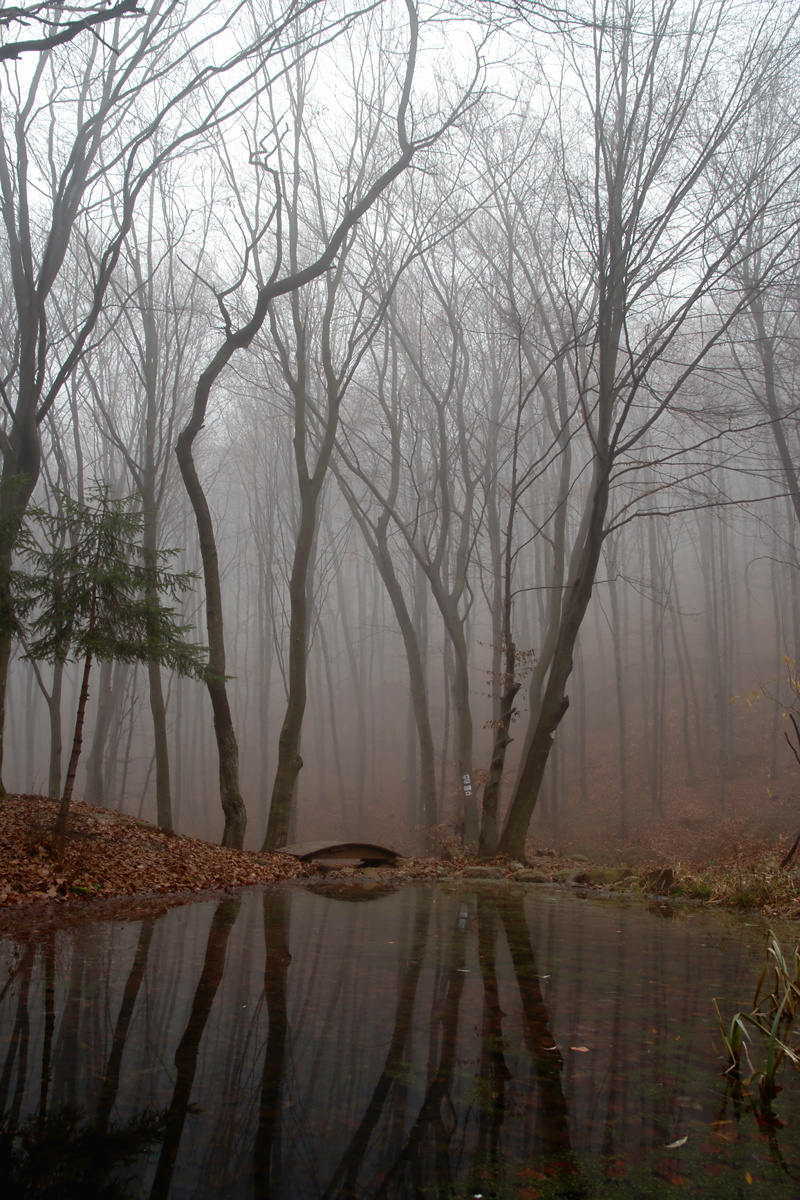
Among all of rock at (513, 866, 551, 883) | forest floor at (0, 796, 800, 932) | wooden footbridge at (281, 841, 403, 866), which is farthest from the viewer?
wooden footbridge at (281, 841, 403, 866)

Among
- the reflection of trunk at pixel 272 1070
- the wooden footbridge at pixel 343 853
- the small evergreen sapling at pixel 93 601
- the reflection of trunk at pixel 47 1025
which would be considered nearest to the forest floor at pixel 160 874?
the wooden footbridge at pixel 343 853

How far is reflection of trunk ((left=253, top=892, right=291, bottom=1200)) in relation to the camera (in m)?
1.53

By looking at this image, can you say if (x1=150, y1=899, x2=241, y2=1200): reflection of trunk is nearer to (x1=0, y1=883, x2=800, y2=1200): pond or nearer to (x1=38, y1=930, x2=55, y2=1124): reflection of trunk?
(x1=0, y1=883, x2=800, y2=1200): pond

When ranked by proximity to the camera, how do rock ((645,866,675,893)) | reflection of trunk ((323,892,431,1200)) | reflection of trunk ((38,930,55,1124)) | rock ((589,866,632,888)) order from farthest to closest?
1. rock ((589,866,632,888))
2. rock ((645,866,675,893))
3. reflection of trunk ((38,930,55,1124))
4. reflection of trunk ((323,892,431,1200))

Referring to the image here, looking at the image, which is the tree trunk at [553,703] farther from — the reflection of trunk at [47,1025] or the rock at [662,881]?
the reflection of trunk at [47,1025]

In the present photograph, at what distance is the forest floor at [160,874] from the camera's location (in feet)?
17.0

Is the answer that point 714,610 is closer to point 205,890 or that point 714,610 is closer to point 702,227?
point 702,227

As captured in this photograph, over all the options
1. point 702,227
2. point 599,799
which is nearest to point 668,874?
point 702,227

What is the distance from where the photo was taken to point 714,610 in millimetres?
20938

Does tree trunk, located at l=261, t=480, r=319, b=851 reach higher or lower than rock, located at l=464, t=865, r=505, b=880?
higher

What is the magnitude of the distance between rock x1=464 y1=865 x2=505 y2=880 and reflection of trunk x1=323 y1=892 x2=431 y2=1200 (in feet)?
16.4

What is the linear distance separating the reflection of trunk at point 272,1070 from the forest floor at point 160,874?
5.01ft

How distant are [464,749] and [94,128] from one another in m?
10.9

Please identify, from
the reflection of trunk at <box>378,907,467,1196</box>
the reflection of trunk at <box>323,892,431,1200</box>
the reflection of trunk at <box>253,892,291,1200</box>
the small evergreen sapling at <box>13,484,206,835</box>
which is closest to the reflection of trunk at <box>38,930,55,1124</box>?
the reflection of trunk at <box>253,892,291,1200</box>
